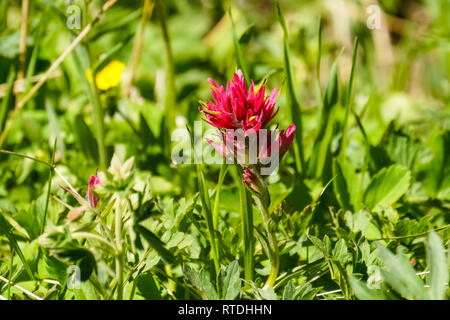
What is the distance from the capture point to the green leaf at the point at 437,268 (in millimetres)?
843

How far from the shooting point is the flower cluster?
0.96 meters

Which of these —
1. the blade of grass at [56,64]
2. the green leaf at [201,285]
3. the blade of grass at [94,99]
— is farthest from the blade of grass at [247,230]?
the blade of grass at [56,64]

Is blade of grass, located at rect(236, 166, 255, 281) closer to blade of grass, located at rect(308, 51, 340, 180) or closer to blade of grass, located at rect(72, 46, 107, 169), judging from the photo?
blade of grass, located at rect(308, 51, 340, 180)

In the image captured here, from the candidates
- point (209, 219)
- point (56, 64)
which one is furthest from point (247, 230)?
point (56, 64)

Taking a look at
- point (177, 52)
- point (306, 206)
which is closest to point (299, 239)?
point (306, 206)

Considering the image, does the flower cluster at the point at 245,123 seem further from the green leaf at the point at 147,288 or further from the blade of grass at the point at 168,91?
the blade of grass at the point at 168,91

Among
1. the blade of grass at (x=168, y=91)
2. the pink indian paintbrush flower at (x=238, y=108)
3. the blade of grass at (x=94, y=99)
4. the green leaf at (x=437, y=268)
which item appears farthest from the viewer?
the blade of grass at (x=168, y=91)

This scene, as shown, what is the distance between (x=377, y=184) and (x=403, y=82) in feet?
4.04

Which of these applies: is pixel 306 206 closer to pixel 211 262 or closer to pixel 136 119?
pixel 211 262

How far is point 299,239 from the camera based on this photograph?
125cm

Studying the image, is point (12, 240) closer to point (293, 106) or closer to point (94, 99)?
point (94, 99)

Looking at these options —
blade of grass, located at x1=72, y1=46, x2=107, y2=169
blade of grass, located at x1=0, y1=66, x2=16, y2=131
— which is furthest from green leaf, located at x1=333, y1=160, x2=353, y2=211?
blade of grass, located at x1=0, y1=66, x2=16, y2=131

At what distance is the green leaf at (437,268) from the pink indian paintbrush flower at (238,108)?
1.20 feet

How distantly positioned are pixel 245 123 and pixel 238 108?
3 centimetres
